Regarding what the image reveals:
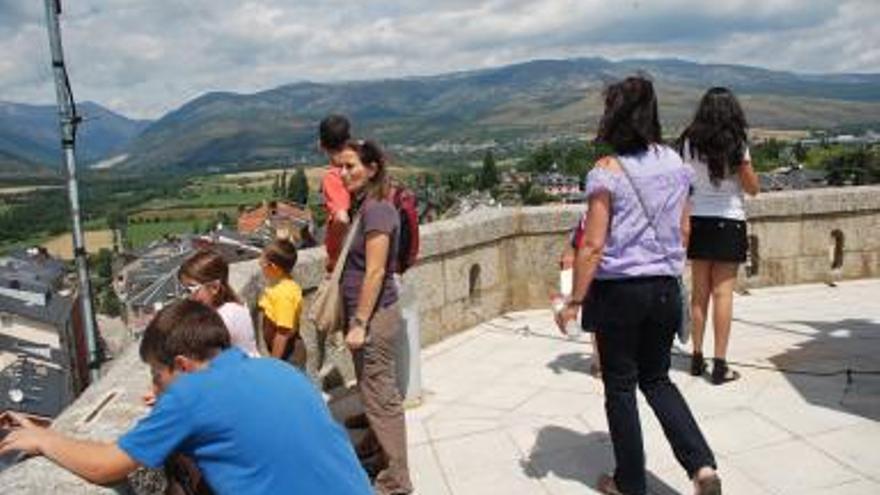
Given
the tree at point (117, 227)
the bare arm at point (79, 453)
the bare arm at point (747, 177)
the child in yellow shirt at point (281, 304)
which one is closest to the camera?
the bare arm at point (79, 453)

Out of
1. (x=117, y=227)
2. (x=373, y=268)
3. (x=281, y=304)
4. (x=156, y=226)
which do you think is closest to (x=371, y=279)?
(x=373, y=268)

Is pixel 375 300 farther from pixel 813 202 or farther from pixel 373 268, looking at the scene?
pixel 813 202

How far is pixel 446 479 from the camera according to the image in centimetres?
452

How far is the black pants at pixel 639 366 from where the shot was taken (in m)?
3.72

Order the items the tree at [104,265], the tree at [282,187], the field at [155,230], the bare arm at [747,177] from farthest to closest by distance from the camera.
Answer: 1. the tree at [282,187]
2. the field at [155,230]
3. the tree at [104,265]
4. the bare arm at [747,177]

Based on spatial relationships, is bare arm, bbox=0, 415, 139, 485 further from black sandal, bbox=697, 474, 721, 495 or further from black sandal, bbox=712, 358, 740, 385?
black sandal, bbox=712, 358, 740, 385

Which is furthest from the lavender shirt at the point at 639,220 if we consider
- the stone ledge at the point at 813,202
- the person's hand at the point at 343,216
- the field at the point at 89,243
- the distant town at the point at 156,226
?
the field at the point at 89,243

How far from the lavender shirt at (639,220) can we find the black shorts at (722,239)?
1.64m

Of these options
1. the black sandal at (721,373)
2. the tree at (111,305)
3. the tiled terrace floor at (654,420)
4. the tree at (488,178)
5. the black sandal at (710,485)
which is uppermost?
the black sandal at (710,485)

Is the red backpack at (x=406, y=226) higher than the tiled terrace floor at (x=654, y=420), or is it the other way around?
the red backpack at (x=406, y=226)

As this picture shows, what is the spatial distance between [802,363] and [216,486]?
4401mm

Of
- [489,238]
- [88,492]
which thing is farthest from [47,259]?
[88,492]

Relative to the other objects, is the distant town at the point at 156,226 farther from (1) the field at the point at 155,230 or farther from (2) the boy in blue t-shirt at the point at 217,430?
(2) the boy in blue t-shirt at the point at 217,430

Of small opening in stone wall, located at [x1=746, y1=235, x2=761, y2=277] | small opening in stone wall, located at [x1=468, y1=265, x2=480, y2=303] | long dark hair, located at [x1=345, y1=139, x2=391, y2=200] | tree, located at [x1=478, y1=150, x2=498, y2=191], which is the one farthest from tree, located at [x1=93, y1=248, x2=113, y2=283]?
long dark hair, located at [x1=345, y1=139, x2=391, y2=200]
